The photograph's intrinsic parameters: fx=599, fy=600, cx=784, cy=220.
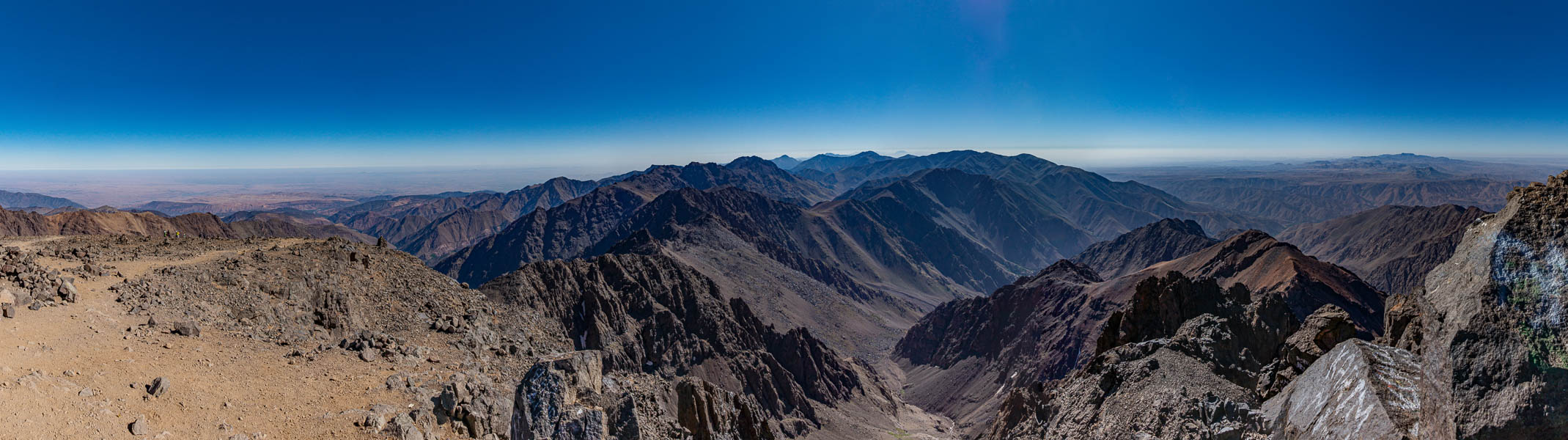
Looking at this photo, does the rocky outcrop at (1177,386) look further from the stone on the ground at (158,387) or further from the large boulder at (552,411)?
the stone on the ground at (158,387)

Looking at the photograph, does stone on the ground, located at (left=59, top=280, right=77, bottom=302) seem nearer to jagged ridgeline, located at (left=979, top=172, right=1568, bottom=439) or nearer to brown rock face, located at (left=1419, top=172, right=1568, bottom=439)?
jagged ridgeline, located at (left=979, top=172, right=1568, bottom=439)

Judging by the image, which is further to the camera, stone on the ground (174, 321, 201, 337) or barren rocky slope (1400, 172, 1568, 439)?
stone on the ground (174, 321, 201, 337)

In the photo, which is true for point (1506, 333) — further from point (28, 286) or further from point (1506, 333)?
point (28, 286)

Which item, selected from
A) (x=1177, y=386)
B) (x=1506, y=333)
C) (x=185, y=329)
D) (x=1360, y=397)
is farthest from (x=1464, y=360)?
(x=185, y=329)

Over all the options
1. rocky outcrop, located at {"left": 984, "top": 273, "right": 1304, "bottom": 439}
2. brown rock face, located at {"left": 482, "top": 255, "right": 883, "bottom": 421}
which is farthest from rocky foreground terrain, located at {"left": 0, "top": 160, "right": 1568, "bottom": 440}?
brown rock face, located at {"left": 482, "top": 255, "right": 883, "bottom": 421}

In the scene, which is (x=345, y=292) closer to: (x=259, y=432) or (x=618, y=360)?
(x=259, y=432)
